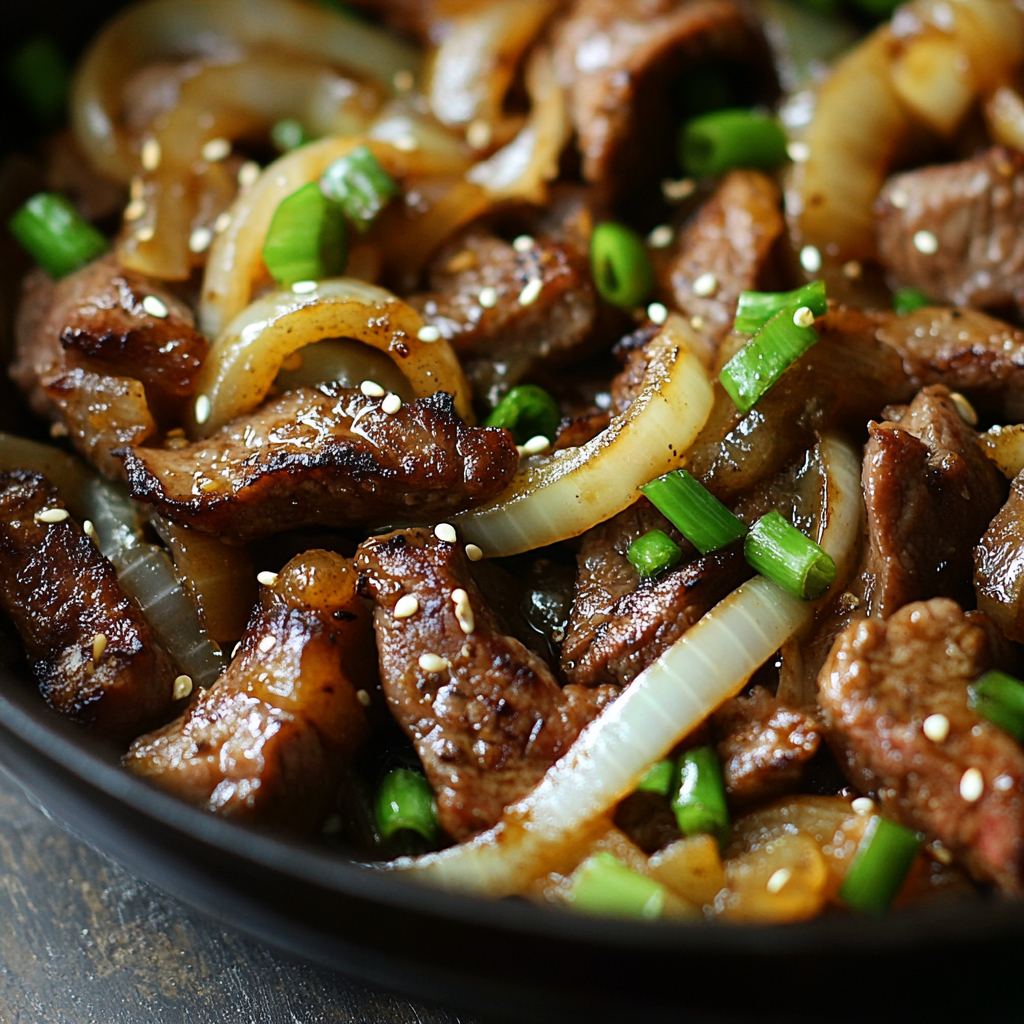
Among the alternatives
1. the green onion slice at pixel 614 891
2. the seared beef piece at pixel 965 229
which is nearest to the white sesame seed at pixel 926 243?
the seared beef piece at pixel 965 229

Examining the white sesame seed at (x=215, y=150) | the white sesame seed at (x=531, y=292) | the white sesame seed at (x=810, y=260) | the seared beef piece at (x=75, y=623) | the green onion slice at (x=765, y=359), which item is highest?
the white sesame seed at (x=215, y=150)

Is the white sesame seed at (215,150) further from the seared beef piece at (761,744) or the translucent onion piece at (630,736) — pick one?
the seared beef piece at (761,744)

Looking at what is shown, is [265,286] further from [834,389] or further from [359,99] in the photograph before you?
[834,389]

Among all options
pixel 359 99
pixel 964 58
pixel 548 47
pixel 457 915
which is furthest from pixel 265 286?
pixel 964 58

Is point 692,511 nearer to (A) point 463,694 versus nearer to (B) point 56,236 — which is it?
(A) point 463,694

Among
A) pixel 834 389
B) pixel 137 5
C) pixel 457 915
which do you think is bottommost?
pixel 834 389
